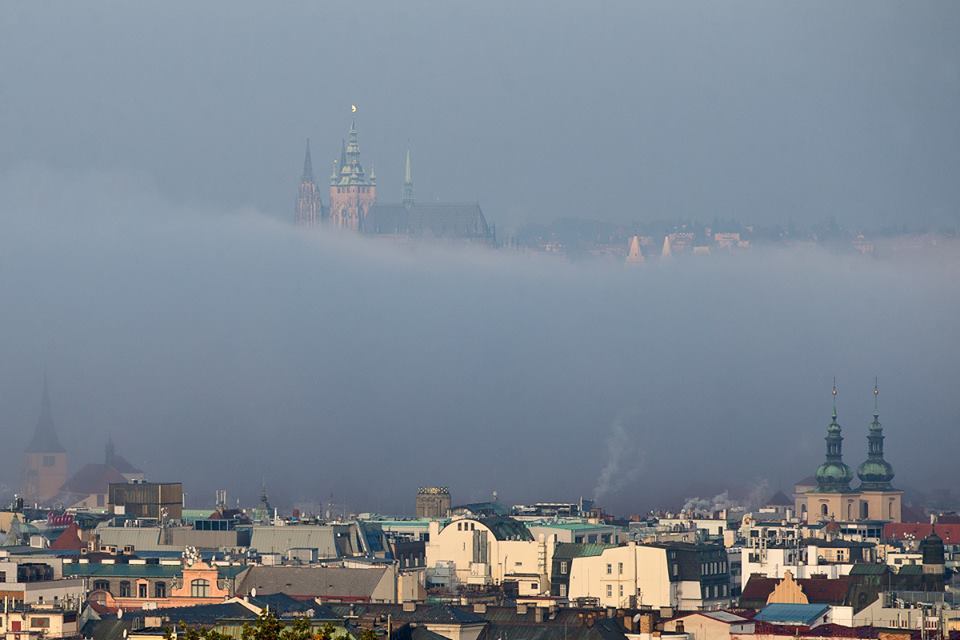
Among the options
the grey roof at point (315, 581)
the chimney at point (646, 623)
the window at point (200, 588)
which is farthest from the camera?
the grey roof at point (315, 581)

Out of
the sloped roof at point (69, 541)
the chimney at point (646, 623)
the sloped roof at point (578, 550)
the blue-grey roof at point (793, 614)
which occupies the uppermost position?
the sloped roof at point (69, 541)

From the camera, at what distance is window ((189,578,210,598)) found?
123750mm

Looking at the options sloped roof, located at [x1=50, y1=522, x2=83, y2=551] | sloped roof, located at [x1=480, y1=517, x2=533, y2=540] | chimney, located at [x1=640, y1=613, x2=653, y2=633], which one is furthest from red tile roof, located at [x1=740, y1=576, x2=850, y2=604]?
sloped roof, located at [x1=50, y1=522, x2=83, y2=551]

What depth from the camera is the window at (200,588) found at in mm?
123750

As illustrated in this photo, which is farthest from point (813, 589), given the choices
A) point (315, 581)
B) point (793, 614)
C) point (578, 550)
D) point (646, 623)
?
point (646, 623)

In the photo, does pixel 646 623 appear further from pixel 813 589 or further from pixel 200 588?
pixel 813 589

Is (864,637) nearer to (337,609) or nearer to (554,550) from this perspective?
(337,609)

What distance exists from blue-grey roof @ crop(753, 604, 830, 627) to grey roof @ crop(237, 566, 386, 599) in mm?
14174

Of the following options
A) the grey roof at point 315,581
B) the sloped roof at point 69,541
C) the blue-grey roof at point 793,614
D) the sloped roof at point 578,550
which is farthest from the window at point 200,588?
the sloped roof at point 69,541

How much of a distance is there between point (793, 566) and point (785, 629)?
39.9m

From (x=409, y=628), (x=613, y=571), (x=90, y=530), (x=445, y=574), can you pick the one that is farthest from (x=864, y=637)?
(x=90, y=530)

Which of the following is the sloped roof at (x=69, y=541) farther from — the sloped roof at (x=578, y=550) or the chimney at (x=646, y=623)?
Answer: the chimney at (x=646, y=623)

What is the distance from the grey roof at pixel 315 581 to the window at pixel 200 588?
3.65ft

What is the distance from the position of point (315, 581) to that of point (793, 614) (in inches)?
742
